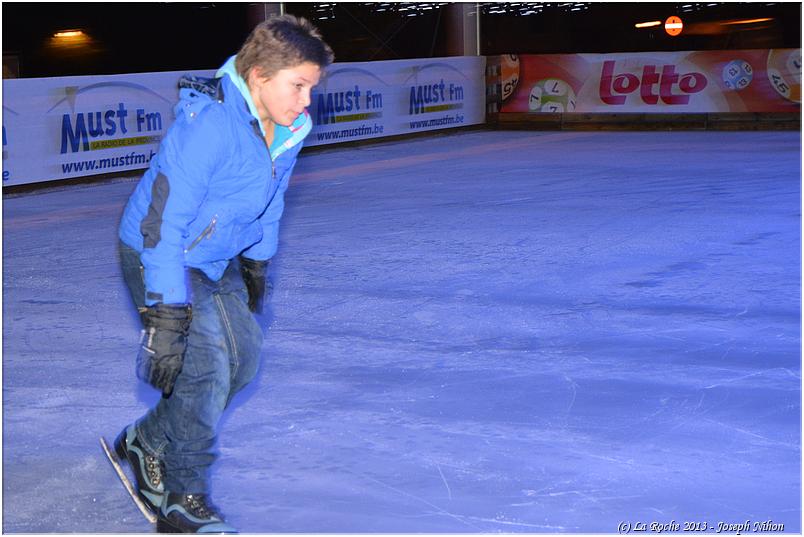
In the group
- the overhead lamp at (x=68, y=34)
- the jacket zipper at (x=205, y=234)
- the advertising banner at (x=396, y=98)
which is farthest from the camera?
the overhead lamp at (x=68, y=34)

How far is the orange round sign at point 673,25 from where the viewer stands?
25484 millimetres

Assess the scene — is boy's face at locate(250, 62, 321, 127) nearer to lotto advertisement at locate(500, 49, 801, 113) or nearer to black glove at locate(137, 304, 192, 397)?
black glove at locate(137, 304, 192, 397)

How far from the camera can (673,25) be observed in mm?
25562

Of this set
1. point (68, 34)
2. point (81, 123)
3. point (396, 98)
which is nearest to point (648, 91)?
point (396, 98)

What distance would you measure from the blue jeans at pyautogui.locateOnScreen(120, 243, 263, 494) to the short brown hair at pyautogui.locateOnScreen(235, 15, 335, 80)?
598 millimetres

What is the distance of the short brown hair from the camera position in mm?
2812

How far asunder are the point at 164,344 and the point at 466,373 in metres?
2.31

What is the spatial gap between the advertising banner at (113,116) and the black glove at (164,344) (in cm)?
735

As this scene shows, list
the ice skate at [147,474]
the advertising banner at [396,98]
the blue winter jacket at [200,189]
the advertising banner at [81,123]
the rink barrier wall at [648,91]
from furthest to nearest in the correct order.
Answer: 1. the rink barrier wall at [648,91]
2. the advertising banner at [396,98]
3. the advertising banner at [81,123]
4. the ice skate at [147,474]
5. the blue winter jacket at [200,189]

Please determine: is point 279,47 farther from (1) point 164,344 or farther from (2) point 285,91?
(1) point 164,344

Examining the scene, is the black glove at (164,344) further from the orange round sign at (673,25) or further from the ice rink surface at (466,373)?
the orange round sign at (673,25)

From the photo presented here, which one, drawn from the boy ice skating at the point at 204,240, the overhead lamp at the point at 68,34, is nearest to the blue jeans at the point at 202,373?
the boy ice skating at the point at 204,240

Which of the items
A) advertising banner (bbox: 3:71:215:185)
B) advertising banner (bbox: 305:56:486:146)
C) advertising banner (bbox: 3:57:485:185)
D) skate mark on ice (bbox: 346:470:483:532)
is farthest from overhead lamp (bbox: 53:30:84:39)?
skate mark on ice (bbox: 346:470:483:532)

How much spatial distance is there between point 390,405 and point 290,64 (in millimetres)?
1957
